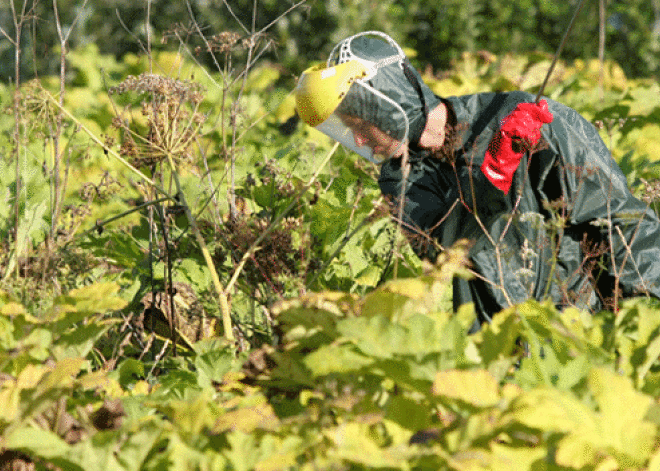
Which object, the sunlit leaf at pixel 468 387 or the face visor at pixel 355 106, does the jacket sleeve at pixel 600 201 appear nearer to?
the face visor at pixel 355 106

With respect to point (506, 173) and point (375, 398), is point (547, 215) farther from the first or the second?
point (375, 398)

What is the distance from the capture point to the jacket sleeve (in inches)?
95.1

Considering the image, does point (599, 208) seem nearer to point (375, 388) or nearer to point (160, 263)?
point (375, 388)

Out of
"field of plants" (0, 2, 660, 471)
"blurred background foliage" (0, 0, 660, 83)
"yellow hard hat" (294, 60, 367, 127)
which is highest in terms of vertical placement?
"yellow hard hat" (294, 60, 367, 127)

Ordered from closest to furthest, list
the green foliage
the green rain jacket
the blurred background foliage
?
the green foliage, the green rain jacket, the blurred background foliage

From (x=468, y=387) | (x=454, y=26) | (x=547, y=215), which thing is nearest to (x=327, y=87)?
(x=547, y=215)

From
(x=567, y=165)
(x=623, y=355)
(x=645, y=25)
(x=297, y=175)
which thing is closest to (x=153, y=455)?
(x=623, y=355)

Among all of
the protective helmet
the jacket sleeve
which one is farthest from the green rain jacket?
the protective helmet

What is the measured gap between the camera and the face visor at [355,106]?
7.98 feet

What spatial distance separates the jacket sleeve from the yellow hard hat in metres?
0.67

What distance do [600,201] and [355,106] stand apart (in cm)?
89

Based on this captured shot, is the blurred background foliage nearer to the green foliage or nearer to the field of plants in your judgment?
the field of plants

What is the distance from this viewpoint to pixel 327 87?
2428mm

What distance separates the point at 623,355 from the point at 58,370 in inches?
44.1
